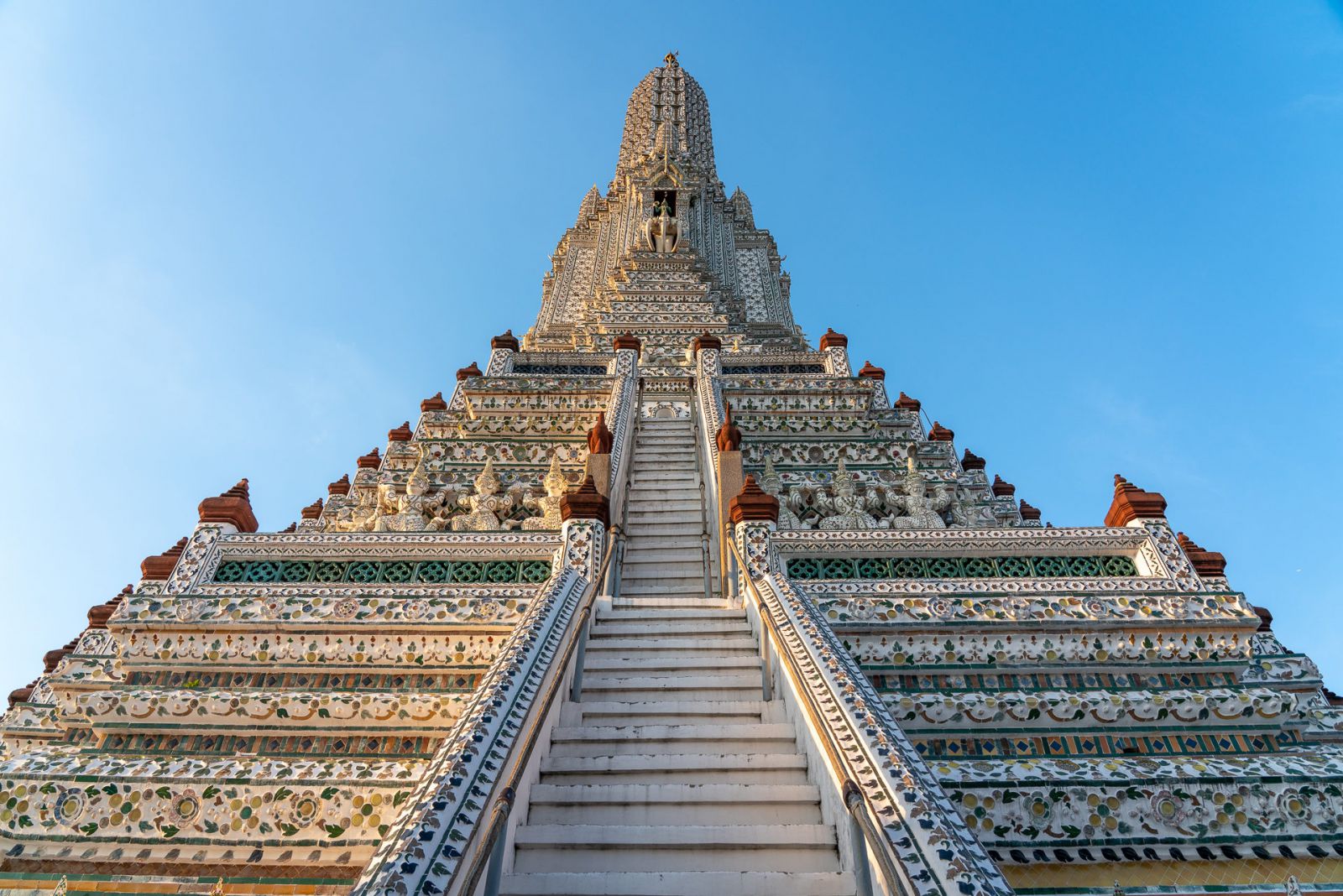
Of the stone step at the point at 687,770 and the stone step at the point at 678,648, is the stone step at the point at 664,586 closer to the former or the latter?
the stone step at the point at 678,648

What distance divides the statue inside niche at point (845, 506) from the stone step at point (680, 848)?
495 cm

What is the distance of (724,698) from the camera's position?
5.39 m

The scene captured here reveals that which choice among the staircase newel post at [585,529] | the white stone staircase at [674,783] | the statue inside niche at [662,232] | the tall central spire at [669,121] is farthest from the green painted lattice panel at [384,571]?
the tall central spire at [669,121]

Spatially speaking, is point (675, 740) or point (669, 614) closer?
point (675, 740)

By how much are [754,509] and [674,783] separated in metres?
2.93

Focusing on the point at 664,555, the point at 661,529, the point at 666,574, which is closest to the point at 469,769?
the point at 666,574

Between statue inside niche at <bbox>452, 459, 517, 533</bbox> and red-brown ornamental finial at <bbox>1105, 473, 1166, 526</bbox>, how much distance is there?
5.63 m

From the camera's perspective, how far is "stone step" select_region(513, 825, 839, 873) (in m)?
3.79

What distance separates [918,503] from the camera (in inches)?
354

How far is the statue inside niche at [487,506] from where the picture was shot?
28.8ft

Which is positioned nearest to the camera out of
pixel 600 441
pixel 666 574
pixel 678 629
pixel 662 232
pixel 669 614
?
pixel 678 629

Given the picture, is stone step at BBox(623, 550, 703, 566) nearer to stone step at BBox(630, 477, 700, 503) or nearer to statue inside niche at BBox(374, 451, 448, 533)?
stone step at BBox(630, 477, 700, 503)

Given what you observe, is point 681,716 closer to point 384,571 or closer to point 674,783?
point 674,783

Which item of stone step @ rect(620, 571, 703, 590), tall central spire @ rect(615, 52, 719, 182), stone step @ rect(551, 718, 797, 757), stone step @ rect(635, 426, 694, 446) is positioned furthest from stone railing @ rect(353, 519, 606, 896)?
tall central spire @ rect(615, 52, 719, 182)
